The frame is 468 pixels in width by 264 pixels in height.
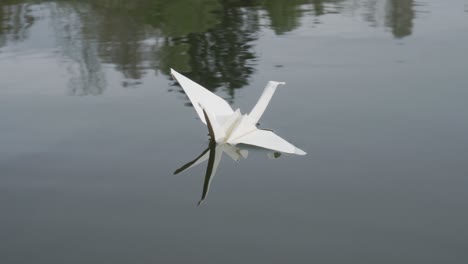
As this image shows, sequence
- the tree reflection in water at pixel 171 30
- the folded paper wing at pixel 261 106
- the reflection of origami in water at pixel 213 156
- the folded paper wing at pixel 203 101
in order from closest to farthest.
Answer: the reflection of origami in water at pixel 213 156
the folded paper wing at pixel 261 106
the folded paper wing at pixel 203 101
the tree reflection in water at pixel 171 30

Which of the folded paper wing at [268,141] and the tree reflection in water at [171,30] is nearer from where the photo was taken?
the folded paper wing at [268,141]

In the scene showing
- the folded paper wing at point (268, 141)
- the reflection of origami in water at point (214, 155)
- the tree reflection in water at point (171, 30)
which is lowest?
the reflection of origami in water at point (214, 155)

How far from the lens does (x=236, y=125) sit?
29.8 ft

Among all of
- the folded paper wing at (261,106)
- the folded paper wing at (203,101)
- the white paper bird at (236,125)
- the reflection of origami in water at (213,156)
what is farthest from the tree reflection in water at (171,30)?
the reflection of origami in water at (213,156)

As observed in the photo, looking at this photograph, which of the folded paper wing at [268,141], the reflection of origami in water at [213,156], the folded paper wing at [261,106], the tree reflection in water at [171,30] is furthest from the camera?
the tree reflection in water at [171,30]

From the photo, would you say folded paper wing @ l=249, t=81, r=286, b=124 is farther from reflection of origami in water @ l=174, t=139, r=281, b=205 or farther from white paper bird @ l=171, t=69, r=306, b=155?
reflection of origami in water @ l=174, t=139, r=281, b=205

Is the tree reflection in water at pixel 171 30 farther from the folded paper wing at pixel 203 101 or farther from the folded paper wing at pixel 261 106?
the folded paper wing at pixel 261 106

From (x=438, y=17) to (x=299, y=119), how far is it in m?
7.25

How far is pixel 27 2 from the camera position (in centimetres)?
2008

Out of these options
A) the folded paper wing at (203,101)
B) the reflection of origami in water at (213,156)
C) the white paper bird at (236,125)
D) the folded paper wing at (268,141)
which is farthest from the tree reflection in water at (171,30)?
the reflection of origami in water at (213,156)

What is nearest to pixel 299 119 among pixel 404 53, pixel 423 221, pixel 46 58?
pixel 423 221

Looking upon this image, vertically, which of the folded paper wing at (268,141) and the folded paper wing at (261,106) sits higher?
the folded paper wing at (261,106)

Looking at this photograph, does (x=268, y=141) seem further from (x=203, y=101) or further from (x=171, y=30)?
(x=171, y=30)

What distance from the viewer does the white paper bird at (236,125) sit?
891 centimetres
